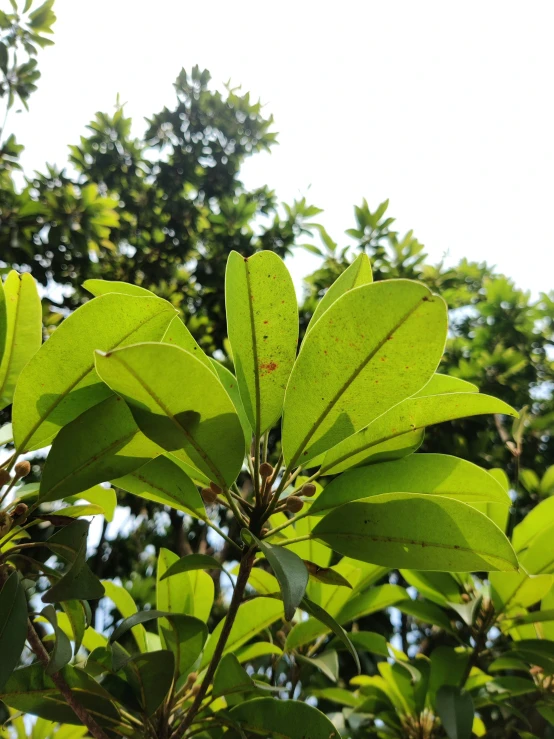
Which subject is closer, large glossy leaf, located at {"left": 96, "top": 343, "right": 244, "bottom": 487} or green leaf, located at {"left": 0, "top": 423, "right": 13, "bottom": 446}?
large glossy leaf, located at {"left": 96, "top": 343, "right": 244, "bottom": 487}

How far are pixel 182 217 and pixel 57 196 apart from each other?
1.04 metres

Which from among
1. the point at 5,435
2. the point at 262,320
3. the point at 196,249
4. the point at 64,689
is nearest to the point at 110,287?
the point at 262,320

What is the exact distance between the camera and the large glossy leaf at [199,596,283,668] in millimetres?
1209

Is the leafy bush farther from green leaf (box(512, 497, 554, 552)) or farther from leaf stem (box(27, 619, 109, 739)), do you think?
green leaf (box(512, 497, 554, 552))

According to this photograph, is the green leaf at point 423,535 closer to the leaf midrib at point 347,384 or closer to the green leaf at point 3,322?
the leaf midrib at point 347,384

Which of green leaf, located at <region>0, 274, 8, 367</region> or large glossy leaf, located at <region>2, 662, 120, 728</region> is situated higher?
green leaf, located at <region>0, 274, 8, 367</region>

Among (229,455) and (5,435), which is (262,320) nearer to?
(229,455)

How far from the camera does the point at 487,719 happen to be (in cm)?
222

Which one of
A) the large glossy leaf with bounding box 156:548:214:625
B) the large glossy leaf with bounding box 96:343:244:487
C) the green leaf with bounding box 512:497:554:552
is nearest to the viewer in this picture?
the large glossy leaf with bounding box 96:343:244:487

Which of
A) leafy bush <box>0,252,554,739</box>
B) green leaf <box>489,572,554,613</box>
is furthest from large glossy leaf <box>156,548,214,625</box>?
green leaf <box>489,572,554,613</box>

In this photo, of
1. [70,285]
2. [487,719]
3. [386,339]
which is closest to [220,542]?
[487,719]

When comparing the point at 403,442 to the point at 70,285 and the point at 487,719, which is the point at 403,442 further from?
the point at 70,285

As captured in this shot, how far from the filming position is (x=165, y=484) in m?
0.90

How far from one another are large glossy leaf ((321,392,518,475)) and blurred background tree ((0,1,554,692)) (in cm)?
171
